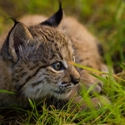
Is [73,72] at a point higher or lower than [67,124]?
higher

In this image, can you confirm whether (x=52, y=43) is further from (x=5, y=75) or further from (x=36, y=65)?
(x=5, y=75)

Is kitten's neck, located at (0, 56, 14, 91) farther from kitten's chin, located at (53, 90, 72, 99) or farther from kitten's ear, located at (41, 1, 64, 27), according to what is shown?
kitten's ear, located at (41, 1, 64, 27)

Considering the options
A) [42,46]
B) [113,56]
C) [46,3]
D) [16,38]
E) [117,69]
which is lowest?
[117,69]

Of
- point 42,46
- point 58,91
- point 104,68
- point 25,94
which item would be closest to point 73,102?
→ point 58,91

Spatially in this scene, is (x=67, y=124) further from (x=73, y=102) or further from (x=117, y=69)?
(x=117, y=69)

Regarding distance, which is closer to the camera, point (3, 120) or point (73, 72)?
point (73, 72)

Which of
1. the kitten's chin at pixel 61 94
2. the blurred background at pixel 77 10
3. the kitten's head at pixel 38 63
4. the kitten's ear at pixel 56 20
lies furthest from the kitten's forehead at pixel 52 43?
the blurred background at pixel 77 10

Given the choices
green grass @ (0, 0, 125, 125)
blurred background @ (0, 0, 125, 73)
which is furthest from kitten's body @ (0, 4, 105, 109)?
blurred background @ (0, 0, 125, 73)
